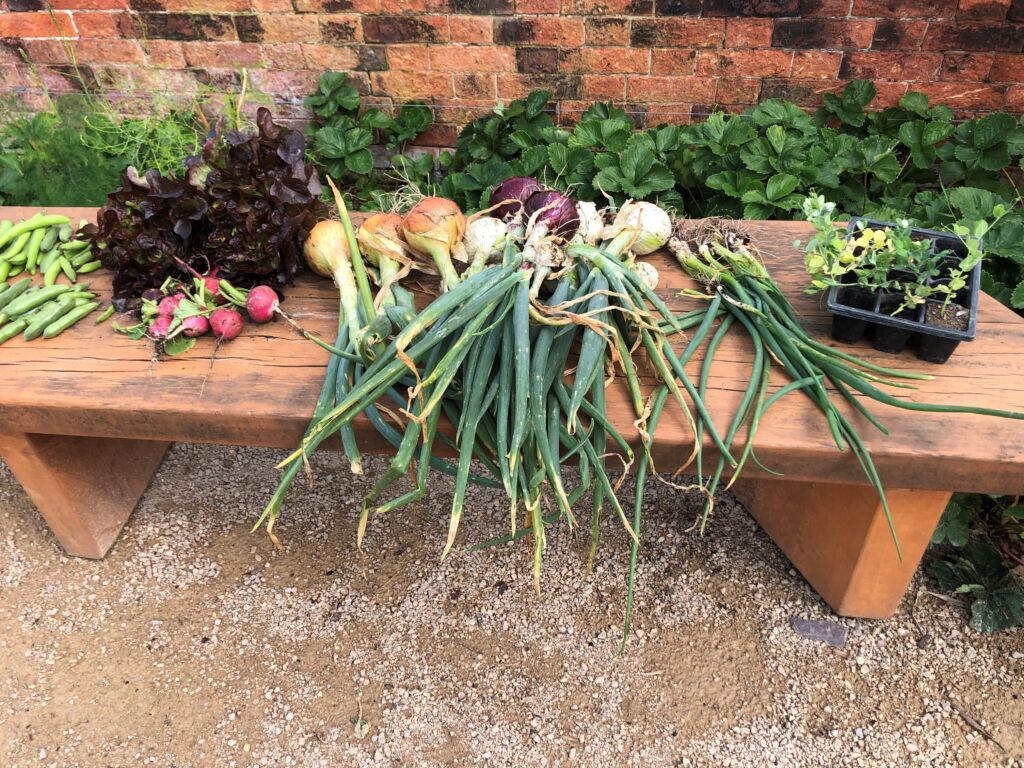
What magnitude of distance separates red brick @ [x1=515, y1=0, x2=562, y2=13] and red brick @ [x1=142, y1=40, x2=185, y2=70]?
1558 millimetres

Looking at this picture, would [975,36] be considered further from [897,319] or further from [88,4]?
[88,4]

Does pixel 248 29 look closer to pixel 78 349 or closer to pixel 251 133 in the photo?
pixel 251 133

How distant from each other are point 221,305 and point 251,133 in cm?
45

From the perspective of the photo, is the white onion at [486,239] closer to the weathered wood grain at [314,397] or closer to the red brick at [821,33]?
the weathered wood grain at [314,397]

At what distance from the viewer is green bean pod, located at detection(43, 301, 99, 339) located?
170 centimetres

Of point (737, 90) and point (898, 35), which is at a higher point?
point (898, 35)

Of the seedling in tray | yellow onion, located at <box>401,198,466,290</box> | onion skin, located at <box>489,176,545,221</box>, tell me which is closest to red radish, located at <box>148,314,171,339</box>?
yellow onion, located at <box>401,198,466,290</box>

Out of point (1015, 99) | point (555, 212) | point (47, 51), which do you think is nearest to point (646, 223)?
point (555, 212)

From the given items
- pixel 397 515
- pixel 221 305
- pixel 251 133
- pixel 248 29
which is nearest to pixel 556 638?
pixel 397 515

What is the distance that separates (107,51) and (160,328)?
236 centimetres

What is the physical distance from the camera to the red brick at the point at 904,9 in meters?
2.66

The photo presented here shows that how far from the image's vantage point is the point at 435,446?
1.50 metres

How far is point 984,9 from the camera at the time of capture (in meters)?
2.64

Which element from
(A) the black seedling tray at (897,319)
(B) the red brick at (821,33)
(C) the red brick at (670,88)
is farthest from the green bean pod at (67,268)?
(B) the red brick at (821,33)
